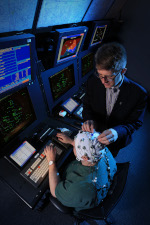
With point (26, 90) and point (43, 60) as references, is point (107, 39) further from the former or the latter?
point (26, 90)

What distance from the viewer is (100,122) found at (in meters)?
1.77

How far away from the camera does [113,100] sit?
153 cm

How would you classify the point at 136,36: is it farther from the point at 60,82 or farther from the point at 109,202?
the point at 109,202

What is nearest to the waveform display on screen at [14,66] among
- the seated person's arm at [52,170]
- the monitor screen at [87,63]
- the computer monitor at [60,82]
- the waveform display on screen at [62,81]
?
the computer monitor at [60,82]

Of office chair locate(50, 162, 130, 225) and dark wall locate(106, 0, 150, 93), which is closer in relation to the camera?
office chair locate(50, 162, 130, 225)

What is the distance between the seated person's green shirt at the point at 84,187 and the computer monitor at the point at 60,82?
92 centimetres

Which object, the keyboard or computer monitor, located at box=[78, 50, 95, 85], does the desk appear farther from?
computer monitor, located at box=[78, 50, 95, 85]

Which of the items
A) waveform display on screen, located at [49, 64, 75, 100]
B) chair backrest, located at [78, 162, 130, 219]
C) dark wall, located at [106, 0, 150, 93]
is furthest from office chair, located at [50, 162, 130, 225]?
dark wall, located at [106, 0, 150, 93]

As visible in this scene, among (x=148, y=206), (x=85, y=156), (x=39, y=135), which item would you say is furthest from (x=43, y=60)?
(x=148, y=206)

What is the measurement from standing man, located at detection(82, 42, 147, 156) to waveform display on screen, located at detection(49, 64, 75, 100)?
41 cm

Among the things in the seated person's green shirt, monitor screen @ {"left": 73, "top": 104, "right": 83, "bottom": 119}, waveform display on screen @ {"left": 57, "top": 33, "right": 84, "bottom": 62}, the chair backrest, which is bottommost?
the chair backrest

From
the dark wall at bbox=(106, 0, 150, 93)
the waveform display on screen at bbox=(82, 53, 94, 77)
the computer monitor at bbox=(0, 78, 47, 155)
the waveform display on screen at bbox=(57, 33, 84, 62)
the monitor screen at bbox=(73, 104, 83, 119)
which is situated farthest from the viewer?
the dark wall at bbox=(106, 0, 150, 93)

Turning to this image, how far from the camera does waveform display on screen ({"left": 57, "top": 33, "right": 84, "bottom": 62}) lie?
1515mm

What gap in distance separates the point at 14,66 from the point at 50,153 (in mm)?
840
